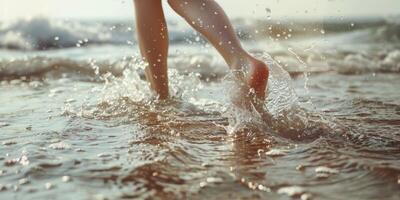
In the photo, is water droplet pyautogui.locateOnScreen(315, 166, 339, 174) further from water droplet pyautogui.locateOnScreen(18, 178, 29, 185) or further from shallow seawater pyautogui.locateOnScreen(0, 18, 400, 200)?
water droplet pyautogui.locateOnScreen(18, 178, 29, 185)

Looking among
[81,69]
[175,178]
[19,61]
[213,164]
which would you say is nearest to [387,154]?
[213,164]

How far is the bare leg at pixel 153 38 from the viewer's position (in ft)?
9.78

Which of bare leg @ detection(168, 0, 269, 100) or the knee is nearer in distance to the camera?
bare leg @ detection(168, 0, 269, 100)

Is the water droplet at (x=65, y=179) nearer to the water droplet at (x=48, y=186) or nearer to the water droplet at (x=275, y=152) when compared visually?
the water droplet at (x=48, y=186)

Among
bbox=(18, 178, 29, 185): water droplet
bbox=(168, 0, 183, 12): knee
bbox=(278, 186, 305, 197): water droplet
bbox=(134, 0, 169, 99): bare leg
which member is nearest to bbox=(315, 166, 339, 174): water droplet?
bbox=(278, 186, 305, 197): water droplet

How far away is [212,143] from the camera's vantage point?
2371 millimetres

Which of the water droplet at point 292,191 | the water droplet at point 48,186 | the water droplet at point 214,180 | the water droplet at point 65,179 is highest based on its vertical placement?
the water droplet at point 65,179

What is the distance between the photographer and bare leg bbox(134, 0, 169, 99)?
298 centimetres

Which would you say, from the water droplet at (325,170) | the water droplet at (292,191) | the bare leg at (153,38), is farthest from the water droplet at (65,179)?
the bare leg at (153,38)

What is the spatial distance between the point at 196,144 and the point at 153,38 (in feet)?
2.96

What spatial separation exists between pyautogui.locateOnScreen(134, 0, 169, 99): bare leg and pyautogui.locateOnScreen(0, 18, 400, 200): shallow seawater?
168 mm

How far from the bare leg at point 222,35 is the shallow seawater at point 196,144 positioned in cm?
12

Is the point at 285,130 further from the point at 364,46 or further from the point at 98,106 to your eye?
the point at 364,46

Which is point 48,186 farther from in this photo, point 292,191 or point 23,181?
point 292,191
